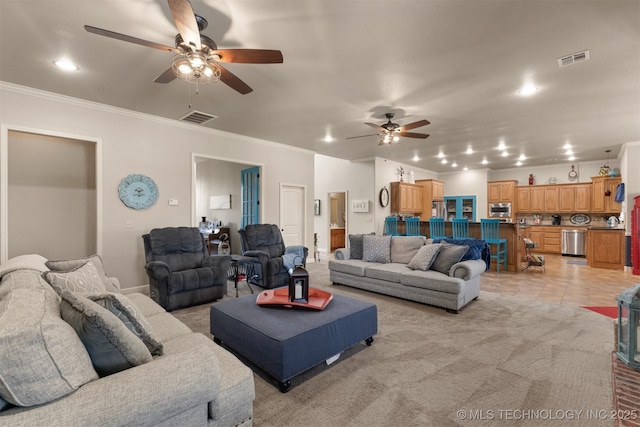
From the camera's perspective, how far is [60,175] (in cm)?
493

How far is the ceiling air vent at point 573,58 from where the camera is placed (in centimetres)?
286

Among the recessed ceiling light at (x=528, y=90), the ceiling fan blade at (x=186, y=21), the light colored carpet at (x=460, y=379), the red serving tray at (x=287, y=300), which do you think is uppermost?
the recessed ceiling light at (x=528, y=90)

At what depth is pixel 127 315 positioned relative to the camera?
1435mm

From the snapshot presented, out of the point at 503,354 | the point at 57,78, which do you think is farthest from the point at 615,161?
the point at 57,78

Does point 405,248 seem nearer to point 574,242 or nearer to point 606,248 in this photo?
point 606,248

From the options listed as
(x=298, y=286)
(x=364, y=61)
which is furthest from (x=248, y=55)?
(x=298, y=286)

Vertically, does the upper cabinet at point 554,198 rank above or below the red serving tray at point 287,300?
above

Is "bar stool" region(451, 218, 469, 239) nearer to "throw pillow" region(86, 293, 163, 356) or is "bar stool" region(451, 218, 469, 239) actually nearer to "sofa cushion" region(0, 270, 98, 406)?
"throw pillow" region(86, 293, 163, 356)

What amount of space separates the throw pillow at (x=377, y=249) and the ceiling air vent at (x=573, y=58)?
9.83ft

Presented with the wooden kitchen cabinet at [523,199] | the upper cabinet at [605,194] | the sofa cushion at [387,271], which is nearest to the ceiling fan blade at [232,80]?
the sofa cushion at [387,271]

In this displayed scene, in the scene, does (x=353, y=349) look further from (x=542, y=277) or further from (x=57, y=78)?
(x=542, y=277)

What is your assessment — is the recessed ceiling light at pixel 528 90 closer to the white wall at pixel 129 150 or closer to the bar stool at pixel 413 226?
the bar stool at pixel 413 226

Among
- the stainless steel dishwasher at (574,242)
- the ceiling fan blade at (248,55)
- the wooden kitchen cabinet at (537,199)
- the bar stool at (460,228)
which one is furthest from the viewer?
the wooden kitchen cabinet at (537,199)

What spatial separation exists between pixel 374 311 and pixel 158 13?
310 cm
